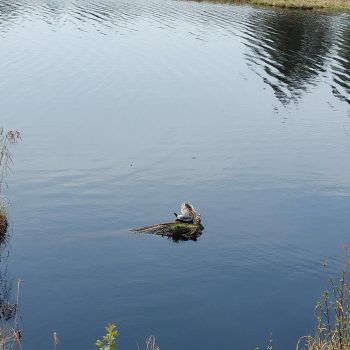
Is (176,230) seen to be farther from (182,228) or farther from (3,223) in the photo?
(3,223)

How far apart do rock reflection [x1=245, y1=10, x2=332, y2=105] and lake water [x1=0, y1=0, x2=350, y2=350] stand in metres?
0.42

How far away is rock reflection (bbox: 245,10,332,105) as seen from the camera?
179 feet

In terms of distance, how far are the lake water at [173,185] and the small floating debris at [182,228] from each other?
1.11 feet

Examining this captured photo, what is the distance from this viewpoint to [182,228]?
26.7 meters

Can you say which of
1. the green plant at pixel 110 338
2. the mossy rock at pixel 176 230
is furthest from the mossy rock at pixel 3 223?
the green plant at pixel 110 338

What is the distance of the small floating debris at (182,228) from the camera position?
26719 millimetres

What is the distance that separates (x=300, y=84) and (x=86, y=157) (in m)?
26.0

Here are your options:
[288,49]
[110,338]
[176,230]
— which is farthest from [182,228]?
[288,49]

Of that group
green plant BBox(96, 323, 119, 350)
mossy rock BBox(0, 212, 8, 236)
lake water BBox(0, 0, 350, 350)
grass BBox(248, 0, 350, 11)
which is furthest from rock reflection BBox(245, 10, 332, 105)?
green plant BBox(96, 323, 119, 350)

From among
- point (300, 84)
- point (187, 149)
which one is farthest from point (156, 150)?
point (300, 84)

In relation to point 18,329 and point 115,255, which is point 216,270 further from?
point 18,329

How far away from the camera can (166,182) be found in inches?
1284

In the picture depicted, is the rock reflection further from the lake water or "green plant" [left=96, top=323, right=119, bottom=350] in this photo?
"green plant" [left=96, top=323, right=119, bottom=350]

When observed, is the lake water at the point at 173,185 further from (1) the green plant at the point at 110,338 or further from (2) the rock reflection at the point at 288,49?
(1) the green plant at the point at 110,338
